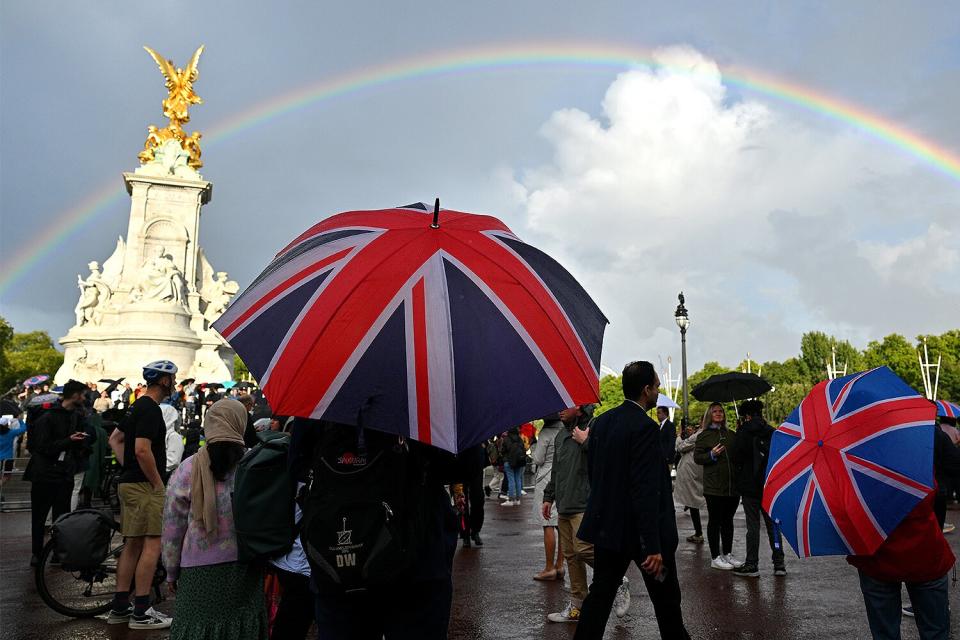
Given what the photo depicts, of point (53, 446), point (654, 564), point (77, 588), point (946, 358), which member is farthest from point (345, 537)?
point (946, 358)

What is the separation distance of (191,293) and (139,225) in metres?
5.09

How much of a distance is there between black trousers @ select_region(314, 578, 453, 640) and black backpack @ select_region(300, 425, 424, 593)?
100 mm

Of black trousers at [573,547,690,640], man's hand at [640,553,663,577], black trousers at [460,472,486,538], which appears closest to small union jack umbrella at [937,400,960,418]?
black trousers at [573,547,690,640]

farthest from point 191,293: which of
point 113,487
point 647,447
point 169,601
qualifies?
point 647,447

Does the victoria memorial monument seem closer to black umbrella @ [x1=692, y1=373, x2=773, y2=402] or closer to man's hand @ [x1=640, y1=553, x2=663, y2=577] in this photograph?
black umbrella @ [x1=692, y1=373, x2=773, y2=402]

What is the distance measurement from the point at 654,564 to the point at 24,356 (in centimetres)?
10120

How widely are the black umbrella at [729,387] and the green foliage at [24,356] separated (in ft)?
261

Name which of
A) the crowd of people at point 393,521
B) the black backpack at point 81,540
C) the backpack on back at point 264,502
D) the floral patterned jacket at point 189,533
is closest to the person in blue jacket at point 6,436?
the crowd of people at point 393,521

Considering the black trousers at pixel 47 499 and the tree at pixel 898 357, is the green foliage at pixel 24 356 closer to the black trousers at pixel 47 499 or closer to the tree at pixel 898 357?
the black trousers at pixel 47 499

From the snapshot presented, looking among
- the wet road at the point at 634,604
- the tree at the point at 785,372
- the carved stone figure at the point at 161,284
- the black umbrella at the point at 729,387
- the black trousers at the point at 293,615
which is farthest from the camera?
the tree at the point at 785,372

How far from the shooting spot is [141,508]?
5.92 metres

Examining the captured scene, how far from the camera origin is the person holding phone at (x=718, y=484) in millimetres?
8492

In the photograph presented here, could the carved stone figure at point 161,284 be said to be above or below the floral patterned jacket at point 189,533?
above

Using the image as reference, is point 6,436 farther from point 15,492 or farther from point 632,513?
point 632,513
